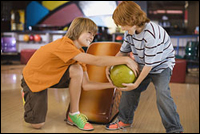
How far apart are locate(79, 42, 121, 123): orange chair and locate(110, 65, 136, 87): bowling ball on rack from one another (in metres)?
0.37

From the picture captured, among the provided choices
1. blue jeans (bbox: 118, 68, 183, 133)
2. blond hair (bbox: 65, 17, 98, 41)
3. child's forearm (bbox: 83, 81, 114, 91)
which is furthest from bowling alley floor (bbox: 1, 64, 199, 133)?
blond hair (bbox: 65, 17, 98, 41)

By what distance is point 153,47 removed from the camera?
142 centimetres

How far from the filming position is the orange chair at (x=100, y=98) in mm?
1814

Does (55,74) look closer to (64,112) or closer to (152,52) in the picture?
(64,112)

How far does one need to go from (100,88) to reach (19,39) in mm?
6982

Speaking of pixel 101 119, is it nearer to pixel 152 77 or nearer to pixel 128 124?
pixel 128 124

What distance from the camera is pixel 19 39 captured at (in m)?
8.14

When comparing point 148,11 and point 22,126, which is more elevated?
point 148,11

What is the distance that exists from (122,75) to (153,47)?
249 millimetres

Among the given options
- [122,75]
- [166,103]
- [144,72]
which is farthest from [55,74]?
[166,103]

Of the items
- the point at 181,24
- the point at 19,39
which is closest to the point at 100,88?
the point at 19,39

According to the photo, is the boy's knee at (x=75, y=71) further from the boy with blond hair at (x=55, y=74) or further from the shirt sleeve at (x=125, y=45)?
the shirt sleeve at (x=125, y=45)

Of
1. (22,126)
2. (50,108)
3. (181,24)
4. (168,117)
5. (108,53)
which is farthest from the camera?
(181,24)

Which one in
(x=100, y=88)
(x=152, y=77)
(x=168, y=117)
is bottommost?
(x=168, y=117)
